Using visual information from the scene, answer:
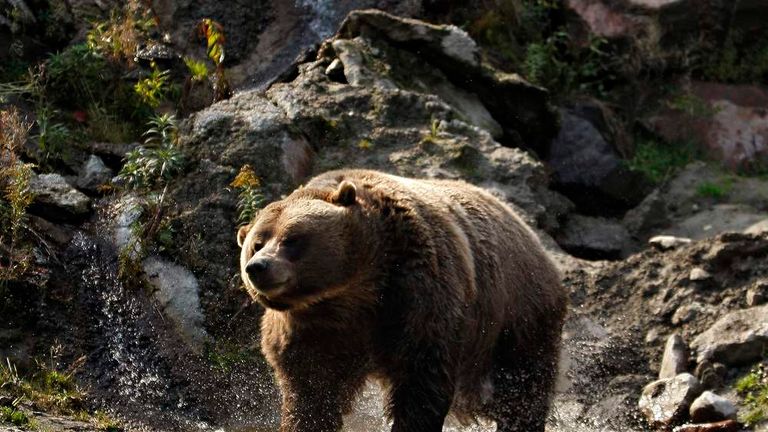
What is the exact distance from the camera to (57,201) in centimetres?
889

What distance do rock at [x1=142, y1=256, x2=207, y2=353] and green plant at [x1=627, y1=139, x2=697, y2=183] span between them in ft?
18.8

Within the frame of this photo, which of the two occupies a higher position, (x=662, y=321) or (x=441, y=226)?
(x=441, y=226)

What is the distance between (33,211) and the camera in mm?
8773

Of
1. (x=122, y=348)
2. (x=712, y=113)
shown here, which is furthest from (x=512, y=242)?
(x=712, y=113)

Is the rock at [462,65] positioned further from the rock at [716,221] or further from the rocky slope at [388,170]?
the rock at [716,221]

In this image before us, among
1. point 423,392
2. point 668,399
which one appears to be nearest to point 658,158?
point 668,399

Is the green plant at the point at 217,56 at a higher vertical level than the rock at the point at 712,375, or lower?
higher

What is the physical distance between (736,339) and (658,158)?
5.06m

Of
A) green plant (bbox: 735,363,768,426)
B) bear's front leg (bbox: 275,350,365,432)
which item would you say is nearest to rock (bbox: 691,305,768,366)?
green plant (bbox: 735,363,768,426)

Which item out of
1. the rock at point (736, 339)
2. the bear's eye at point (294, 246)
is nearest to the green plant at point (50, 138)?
the bear's eye at point (294, 246)

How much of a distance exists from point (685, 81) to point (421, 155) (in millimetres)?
5105

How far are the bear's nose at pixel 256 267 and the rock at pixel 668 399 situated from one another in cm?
328

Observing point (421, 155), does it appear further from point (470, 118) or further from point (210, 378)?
point (210, 378)

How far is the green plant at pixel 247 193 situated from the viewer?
345 inches
